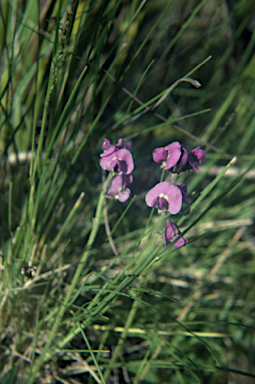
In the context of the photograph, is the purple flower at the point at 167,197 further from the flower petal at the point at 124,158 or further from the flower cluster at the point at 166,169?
the flower petal at the point at 124,158

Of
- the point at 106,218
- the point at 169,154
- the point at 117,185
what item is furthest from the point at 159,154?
the point at 106,218

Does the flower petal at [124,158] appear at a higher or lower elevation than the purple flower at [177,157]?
lower

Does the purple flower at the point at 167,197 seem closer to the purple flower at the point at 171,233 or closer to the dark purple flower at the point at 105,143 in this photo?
the purple flower at the point at 171,233

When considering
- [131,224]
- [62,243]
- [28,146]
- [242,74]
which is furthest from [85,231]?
[242,74]

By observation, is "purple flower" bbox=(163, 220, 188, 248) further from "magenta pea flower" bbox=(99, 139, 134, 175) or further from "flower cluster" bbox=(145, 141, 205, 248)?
"magenta pea flower" bbox=(99, 139, 134, 175)

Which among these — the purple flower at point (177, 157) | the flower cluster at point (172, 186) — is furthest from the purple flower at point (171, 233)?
the purple flower at point (177, 157)

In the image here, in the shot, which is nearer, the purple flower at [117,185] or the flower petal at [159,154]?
the flower petal at [159,154]
